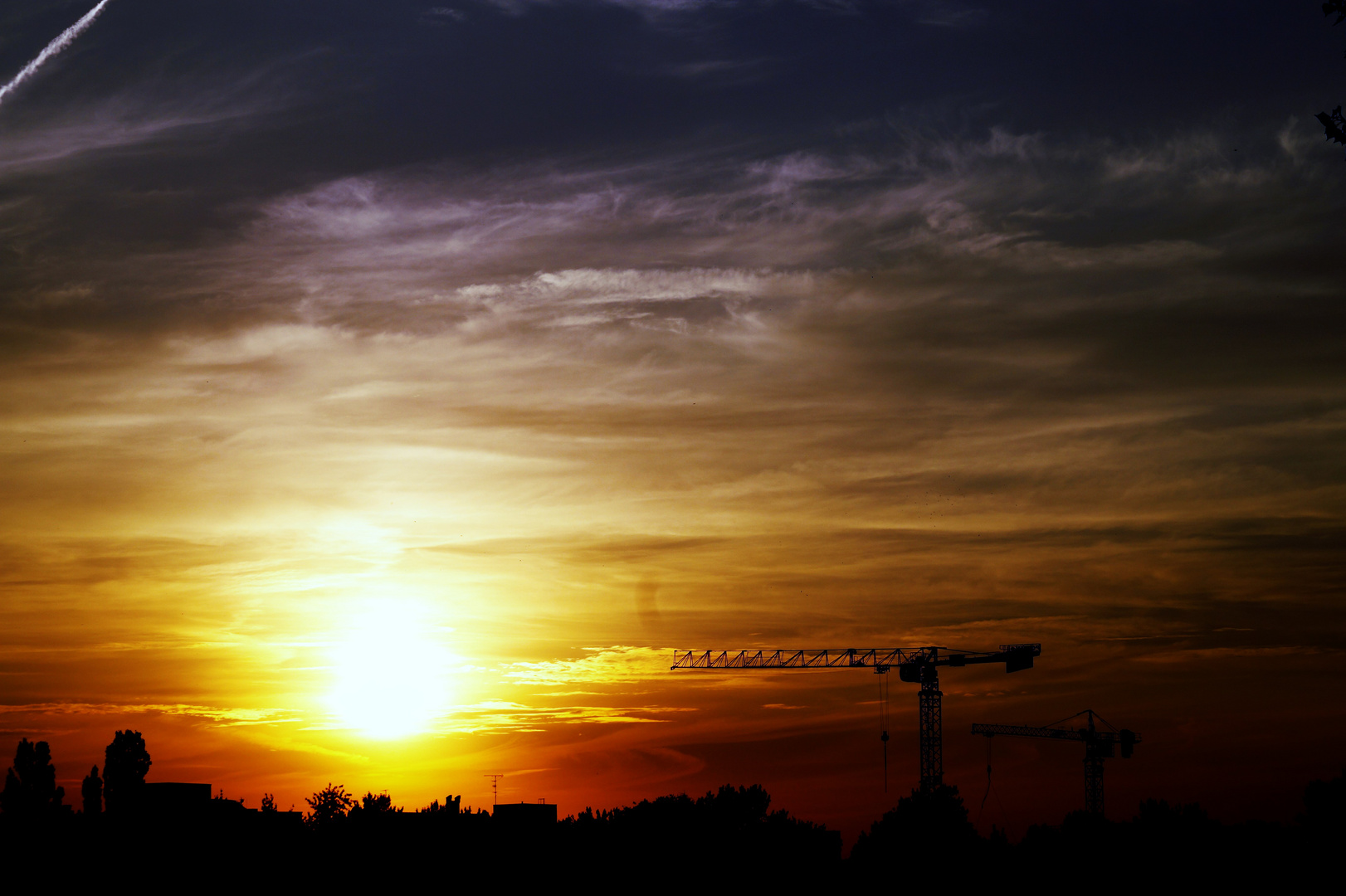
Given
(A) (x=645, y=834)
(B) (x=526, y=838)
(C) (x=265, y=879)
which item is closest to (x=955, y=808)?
(A) (x=645, y=834)

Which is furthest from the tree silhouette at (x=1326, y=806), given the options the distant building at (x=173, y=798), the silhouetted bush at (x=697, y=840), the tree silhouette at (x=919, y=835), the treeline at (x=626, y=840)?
the distant building at (x=173, y=798)

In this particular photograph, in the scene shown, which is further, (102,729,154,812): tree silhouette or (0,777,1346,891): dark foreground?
(102,729,154,812): tree silhouette

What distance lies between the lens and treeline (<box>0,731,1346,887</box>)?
89.7 meters

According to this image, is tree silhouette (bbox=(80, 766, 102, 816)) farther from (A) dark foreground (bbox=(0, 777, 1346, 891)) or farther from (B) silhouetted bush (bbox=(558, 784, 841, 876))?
(B) silhouetted bush (bbox=(558, 784, 841, 876))

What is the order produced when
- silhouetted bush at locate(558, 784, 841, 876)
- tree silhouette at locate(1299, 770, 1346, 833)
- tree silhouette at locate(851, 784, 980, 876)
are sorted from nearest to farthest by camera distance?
tree silhouette at locate(1299, 770, 1346, 833) < silhouetted bush at locate(558, 784, 841, 876) < tree silhouette at locate(851, 784, 980, 876)

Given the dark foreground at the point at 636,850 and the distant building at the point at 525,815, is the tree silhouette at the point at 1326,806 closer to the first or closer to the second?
the dark foreground at the point at 636,850

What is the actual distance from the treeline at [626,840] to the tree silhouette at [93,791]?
0.60ft

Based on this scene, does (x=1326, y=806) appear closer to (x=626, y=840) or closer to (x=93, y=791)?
(x=626, y=840)

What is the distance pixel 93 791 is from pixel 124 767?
447 centimetres

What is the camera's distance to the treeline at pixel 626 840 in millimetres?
89688

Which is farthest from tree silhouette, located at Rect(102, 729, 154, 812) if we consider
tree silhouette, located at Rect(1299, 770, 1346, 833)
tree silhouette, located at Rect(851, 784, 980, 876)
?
tree silhouette, located at Rect(1299, 770, 1346, 833)

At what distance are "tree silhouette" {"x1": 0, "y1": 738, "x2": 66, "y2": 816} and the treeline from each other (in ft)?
0.44

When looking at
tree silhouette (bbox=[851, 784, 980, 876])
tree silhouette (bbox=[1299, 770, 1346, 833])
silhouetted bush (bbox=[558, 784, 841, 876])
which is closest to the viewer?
tree silhouette (bbox=[1299, 770, 1346, 833])

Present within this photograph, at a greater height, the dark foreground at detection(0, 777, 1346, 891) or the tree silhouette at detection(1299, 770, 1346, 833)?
the tree silhouette at detection(1299, 770, 1346, 833)
